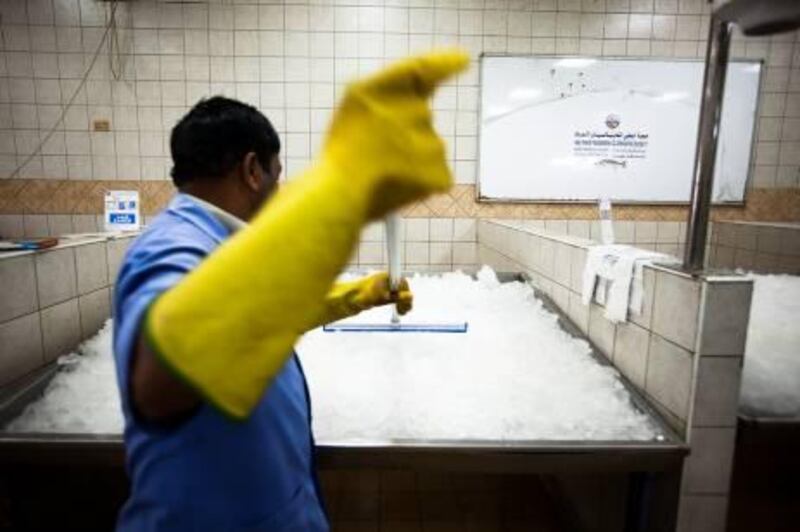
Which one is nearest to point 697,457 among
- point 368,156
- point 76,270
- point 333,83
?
point 368,156

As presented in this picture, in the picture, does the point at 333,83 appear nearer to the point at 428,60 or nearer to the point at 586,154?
the point at 586,154

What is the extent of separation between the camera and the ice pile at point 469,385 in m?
1.13

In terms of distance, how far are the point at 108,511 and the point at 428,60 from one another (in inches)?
72.3

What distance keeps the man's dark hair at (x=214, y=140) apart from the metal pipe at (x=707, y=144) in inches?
41.2

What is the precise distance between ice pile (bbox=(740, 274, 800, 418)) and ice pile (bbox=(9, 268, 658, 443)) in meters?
0.28

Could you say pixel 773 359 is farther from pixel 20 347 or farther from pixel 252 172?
pixel 20 347

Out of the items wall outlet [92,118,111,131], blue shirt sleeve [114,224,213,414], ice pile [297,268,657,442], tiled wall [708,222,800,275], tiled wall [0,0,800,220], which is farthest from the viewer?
wall outlet [92,118,111,131]

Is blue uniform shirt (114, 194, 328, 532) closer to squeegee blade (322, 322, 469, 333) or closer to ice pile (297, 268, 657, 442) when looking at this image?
Answer: ice pile (297, 268, 657, 442)

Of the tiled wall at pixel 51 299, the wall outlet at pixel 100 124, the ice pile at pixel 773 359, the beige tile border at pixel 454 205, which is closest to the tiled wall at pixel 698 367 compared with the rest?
the ice pile at pixel 773 359

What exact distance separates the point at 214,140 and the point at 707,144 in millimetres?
1163

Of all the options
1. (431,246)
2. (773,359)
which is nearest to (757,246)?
(773,359)

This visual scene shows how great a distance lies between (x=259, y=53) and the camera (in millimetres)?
4035

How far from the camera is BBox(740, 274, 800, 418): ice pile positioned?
114cm

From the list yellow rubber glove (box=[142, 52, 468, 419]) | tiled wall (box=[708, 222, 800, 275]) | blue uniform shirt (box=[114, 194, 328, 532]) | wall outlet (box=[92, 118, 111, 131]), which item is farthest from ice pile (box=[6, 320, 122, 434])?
tiled wall (box=[708, 222, 800, 275])
